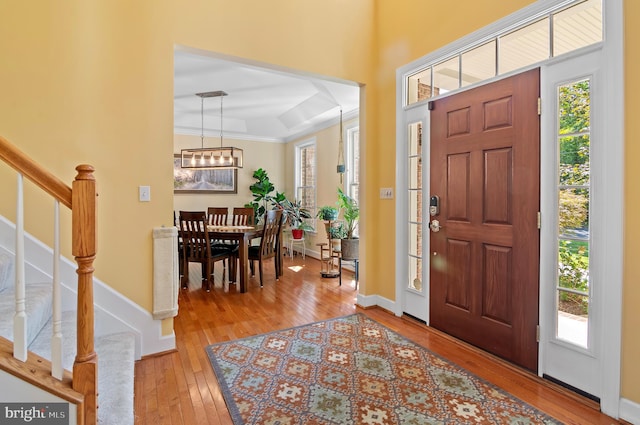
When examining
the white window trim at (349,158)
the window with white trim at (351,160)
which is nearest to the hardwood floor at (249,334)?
the window with white trim at (351,160)

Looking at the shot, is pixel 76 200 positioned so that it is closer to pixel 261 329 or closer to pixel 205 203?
pixel 261 329

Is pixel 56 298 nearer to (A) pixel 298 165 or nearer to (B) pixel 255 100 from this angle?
(B) pixel 255 100

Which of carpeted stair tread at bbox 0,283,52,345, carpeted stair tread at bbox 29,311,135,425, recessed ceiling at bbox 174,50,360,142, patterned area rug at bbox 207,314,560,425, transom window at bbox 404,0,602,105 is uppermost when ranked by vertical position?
recessed ceiling at bbox 174,50,360,142

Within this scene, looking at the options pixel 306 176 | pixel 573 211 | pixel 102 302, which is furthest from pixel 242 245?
pixel 573 211

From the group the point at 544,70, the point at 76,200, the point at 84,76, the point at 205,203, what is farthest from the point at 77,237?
the point at 205,203

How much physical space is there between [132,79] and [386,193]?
2.48 metres

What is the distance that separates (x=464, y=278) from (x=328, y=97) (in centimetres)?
A: 347

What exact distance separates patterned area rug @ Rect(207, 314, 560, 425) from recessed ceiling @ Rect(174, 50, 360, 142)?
2.51 m

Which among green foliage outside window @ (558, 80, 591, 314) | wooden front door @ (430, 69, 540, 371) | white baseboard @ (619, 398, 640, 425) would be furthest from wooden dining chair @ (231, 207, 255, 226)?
white baseboard @ (619, 398, 640, 425)

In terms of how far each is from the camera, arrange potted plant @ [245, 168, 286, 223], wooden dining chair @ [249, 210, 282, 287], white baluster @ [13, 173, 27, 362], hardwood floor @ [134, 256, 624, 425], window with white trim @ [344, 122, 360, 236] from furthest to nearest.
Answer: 1. potted plant @ [245, 168, 286, 223]
2. window with white trim @ [344, 122, 360, 236]
3. wooden dining chair @ [249, 210, 282, 287]
4. hardwood floor @ [134, 256, 624, 425]
5. white baluster @ [13, 173, 27, 362]

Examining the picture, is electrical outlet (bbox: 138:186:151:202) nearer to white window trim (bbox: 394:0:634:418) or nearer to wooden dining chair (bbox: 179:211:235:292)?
wooden dining chair (bbox: 179:211:235:292)

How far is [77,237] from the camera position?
129 cm

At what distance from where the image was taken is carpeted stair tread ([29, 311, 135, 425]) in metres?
1.53

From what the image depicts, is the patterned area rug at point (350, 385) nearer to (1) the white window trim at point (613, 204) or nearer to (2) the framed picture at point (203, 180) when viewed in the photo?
(1) the white window trim at point (613, 204)
